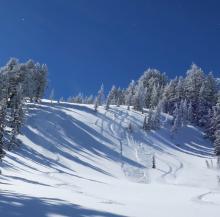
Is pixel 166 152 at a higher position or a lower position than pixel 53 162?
higher

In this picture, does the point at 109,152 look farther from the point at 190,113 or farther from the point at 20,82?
the point at 190,113

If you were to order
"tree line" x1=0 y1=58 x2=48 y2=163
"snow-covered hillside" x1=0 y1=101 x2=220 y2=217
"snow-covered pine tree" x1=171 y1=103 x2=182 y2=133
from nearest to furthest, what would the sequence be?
"snow-covered hillside" x1=0 y1=101 x2=220 y2=217 → "tree line" x1=0 y1=58 x2=48 y2=163 → "snow-covered pine tree" x1=171 y1=103 x2=182 y2=133

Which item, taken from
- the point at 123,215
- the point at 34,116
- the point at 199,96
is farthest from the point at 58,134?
the point at 123,215

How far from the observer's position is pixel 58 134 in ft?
311

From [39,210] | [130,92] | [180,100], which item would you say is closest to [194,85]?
[180,100]

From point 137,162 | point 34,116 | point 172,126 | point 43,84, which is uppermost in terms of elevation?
point 43,84

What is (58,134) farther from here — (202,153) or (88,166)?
(202,153)

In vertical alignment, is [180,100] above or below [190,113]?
above

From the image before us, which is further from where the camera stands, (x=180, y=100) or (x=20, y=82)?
(x=180, y=100)

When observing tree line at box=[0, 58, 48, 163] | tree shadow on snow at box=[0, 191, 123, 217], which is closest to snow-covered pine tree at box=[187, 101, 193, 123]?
tree line at box=[0, 58, 48, 163]

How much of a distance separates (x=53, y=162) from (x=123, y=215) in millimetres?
57265

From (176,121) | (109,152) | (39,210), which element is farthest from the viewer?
(176,121)

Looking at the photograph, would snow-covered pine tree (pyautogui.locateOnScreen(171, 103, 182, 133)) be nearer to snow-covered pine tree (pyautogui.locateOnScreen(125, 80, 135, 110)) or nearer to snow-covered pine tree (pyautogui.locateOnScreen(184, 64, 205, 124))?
snow-covered pine tree (pyautogui.locateOnScreen(184, 64, 205, 124))

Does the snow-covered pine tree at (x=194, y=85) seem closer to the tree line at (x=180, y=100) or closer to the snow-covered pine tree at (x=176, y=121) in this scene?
the tree line at (x=180, y=100)
